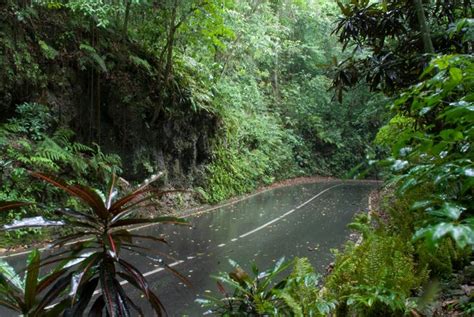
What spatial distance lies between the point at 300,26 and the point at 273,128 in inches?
456

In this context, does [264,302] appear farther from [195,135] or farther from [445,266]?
[195,135]

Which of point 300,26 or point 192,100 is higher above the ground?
point 300,26

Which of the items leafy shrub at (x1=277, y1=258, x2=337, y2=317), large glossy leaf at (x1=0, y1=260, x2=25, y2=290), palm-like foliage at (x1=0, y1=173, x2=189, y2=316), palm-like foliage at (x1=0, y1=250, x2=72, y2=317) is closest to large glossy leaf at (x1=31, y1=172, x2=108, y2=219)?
palm-like foliage at (x1=0, y1=173, x2=189, y2=316)

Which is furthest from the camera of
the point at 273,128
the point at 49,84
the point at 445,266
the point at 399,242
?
the point at 273,128

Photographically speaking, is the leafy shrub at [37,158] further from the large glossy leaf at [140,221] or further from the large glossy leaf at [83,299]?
the large glossy leaf at [140,221]

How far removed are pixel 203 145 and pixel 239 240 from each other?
26.2 ft

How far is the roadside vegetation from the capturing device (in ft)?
7.27

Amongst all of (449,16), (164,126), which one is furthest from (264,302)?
(164,126)

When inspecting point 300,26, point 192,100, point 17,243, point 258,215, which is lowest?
point 258,215

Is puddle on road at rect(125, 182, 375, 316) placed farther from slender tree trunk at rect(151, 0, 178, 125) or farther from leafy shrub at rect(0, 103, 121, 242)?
slender tree trunk at rect(151, 0, 178, 125)

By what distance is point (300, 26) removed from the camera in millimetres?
34156

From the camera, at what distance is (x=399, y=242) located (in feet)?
13.6

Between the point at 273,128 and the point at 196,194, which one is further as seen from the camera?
the point at 273,128

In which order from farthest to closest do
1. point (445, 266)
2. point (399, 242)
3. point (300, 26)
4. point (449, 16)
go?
point (300, 26), point (449, 16), point (399, 242), point (445, 266)
